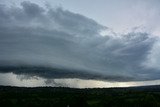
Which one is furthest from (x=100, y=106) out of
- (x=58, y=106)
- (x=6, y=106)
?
(x=6, y=106)

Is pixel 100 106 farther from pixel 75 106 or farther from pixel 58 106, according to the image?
pixel 75 106

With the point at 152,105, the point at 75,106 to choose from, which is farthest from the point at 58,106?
the point at 75,106

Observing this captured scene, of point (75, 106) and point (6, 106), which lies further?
point (6, 106)

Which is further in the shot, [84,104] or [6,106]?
[6,106]

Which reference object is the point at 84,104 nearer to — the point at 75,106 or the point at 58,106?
the point at 75,106

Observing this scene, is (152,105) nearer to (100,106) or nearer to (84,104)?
(100,106)

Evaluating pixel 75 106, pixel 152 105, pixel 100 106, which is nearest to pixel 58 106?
pixel 100 106

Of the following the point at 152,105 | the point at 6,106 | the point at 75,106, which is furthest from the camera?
the point at 6,106

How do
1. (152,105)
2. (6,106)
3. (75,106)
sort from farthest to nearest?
1. (6,106)
2. (152,105)
3. (75,106)
